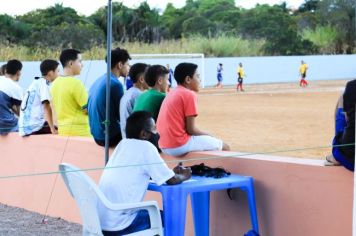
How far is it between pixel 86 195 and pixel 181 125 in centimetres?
118

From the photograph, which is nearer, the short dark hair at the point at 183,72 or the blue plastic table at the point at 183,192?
the blue plastic table at the point at 183,192

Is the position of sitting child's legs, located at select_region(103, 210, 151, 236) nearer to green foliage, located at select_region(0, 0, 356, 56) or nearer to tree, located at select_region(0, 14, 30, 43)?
tree, located at select_region(0, 14, 30, 43)

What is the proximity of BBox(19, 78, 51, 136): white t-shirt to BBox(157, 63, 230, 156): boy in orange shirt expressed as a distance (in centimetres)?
224

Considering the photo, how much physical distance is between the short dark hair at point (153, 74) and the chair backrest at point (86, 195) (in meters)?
1.41

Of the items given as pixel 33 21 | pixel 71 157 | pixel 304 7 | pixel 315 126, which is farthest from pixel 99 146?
pixel 304 7

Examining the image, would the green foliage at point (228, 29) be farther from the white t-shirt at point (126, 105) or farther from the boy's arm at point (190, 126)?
the boy's arm at point (190, 126)

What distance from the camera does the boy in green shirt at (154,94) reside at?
5859mm

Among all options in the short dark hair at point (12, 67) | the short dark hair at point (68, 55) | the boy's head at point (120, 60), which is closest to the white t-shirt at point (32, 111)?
the short dark hair at point (68, 55)

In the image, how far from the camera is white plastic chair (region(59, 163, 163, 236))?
4.41m

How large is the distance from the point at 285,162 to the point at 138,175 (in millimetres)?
957

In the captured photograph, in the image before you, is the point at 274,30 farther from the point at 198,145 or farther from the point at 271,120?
the point at 198,145

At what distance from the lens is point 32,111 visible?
7445 millimetres

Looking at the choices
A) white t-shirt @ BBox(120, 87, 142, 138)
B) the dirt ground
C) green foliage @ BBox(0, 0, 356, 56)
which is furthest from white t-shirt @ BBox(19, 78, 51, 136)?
green foliage @ BBox(0, 0, 356, 56)

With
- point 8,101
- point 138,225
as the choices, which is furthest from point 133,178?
point 8,101
